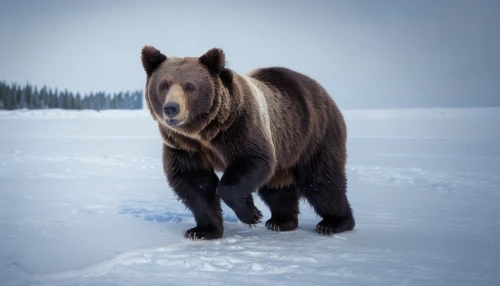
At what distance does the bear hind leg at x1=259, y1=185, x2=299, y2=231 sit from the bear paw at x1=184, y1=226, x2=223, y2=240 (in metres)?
0.88

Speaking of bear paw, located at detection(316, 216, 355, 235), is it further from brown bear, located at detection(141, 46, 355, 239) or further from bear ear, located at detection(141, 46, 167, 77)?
bear ear, located at detection(141, 46, 167, 77)

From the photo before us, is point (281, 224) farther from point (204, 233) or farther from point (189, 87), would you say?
point (189, 87)

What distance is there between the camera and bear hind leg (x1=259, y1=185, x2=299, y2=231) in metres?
5.83

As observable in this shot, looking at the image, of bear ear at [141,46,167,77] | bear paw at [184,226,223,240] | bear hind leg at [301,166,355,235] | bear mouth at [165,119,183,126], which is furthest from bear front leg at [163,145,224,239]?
bear hind leg at [301,166,355,235]

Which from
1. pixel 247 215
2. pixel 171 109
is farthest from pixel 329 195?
pixel 171 109

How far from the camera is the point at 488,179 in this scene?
1014 centimetres

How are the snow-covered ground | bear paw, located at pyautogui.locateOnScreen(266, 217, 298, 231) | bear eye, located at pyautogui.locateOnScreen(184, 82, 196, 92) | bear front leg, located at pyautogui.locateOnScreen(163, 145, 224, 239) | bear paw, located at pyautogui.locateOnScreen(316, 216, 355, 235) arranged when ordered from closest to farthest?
the snow-covered ground < bear eye, located at pyautogui.locateOnScreen(184, 82, 196, 92) < bear front leg, located at pyautogui.locateOnScreen(163, 145, 224, 239) < bear paw, located at pyautogui.locateOnScreen(316, 216, 355, 235) < bear paw, located at pyautogui.locateOnScreen(266, 217, 298, 231)

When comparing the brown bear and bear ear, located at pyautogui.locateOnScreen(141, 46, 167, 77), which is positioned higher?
bear ear, located at pyautogui.locateOnScreen(141, 46, 167, 77)

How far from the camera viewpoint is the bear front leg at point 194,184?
507cm

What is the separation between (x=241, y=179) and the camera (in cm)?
480

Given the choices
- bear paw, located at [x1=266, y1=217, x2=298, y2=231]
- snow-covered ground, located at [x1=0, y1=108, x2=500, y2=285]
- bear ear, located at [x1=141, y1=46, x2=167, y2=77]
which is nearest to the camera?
snow-covered ground, located at [x1=0, y1=108, x2=500, y2=285]

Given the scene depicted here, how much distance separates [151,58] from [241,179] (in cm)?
138

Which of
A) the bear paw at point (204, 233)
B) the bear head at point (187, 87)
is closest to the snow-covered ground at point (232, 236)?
the bear paw at point (204, 233)

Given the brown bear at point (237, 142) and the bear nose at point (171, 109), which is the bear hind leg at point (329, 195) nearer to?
the brown bear at point (237, 142)
